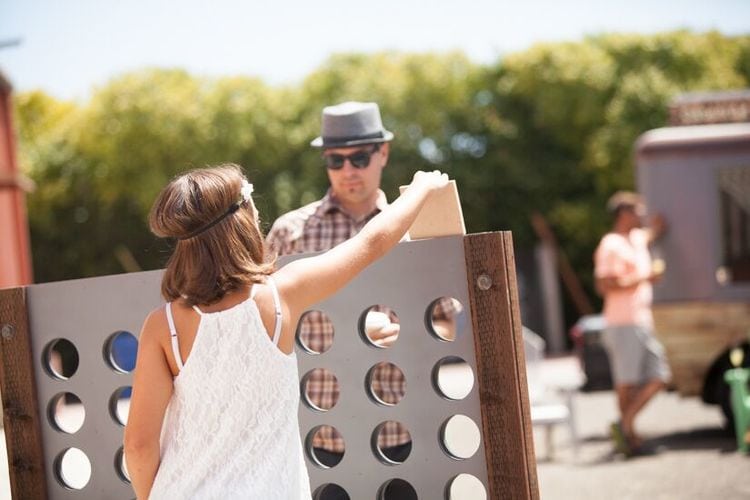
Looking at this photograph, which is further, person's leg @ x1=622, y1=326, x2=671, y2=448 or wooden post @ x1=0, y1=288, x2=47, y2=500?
person's leg @ x1=622, y1=326, x2=671, y2=448

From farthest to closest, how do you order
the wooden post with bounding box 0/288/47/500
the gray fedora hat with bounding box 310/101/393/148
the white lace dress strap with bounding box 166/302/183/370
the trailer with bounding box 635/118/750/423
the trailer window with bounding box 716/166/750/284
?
the trailer window with bounding box 716/166/750/284
the trailer with bounding box 635/118/750/423
the gray fedora hat with bounding box 310/101/393/148
the wooden post with bounding box 0/288/47/500
the white lace dress strap with bounding box 166/302/183/370

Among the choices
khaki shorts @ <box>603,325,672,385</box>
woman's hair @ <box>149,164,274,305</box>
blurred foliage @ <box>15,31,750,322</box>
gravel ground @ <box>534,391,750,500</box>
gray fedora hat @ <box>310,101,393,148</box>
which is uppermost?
blurred foliage @ <box>15,31,750,322</box>

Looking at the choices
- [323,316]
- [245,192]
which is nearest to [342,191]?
[323,316]

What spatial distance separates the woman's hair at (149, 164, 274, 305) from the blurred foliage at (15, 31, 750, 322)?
20.9m

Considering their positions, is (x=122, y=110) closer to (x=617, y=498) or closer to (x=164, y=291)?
(x=617, y=498)

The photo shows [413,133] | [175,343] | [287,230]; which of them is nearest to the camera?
[175,343]

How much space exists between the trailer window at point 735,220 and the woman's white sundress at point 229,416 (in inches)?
293

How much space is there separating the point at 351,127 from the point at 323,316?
849mm

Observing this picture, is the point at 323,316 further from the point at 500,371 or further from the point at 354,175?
the point at 500,371

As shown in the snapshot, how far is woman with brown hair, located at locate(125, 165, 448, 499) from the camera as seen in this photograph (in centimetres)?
226

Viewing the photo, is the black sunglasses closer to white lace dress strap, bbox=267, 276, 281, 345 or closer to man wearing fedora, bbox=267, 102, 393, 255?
man wearing fedora, bbox=267, 102, 393, 255

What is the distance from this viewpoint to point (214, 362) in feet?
7.50

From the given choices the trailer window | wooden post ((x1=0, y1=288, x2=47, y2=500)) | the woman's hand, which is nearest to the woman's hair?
the woman's hand

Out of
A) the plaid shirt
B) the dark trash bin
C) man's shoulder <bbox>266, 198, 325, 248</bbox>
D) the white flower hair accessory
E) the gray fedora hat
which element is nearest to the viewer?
the white flower hair accessory
